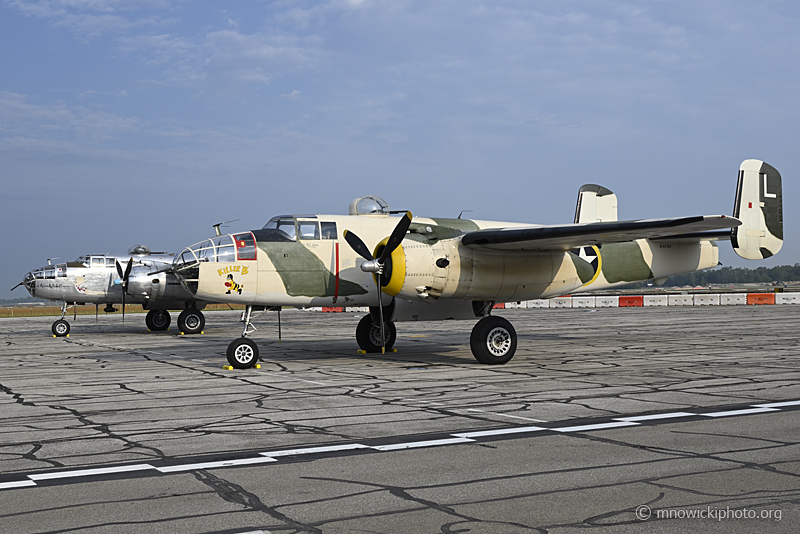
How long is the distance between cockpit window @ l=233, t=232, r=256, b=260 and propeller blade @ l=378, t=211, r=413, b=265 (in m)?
3.00

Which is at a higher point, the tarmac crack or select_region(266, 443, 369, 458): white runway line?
the tarmac crack

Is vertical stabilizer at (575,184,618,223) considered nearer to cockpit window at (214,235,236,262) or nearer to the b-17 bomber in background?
cockpit window at (214,235,236,262)

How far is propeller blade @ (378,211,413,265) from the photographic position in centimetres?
1539

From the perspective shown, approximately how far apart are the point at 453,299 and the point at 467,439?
Answer: 885cm

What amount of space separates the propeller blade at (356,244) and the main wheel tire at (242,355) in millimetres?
3248

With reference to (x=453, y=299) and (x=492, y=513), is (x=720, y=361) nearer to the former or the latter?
(x=453, y=299)

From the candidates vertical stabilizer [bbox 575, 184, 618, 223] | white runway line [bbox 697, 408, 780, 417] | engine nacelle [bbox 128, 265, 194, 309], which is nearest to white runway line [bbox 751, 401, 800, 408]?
white runway line [bbox 697, 408, 780, 417]

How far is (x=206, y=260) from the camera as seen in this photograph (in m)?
15.7

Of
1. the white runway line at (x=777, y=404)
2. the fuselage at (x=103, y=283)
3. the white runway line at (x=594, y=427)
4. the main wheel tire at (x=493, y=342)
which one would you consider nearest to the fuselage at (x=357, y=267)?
the main wheel tire at (x=493, y=342)

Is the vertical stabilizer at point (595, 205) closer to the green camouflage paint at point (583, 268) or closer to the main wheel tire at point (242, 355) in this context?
the green camouflage paint at point (583, 268)

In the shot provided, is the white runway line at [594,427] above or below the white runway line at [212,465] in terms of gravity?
above

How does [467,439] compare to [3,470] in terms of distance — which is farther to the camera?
[467,439]

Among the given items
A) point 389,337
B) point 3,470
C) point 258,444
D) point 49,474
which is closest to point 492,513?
point 258,444

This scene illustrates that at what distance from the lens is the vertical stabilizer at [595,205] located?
2405 centimetres
